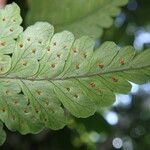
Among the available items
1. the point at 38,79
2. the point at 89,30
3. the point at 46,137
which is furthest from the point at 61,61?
the point at 46,137

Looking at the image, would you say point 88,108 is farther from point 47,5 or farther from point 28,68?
point 47,5

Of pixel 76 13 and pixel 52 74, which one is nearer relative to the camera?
pixel 52 74

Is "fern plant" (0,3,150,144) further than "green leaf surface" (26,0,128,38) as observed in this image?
No

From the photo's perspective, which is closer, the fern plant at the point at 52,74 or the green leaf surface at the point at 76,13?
the fern plant at the point at 52,74
